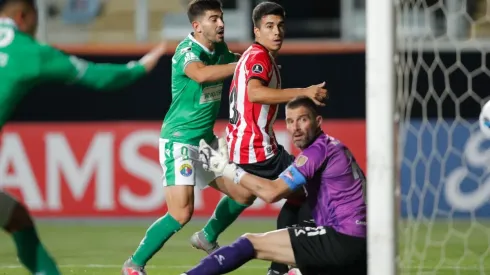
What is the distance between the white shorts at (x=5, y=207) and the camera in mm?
5785

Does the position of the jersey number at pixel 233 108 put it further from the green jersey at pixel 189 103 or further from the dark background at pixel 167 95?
the dark background at pixel 167 95

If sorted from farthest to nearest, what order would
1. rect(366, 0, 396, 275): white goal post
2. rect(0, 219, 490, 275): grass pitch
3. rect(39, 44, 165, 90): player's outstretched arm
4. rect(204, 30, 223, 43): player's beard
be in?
rect(0, 219, 490, 275): grass pitch < rect(204, 30, 223, 43): player's beard < rect(39, 44, 165, 90): player's outstretched arm < rect(366, 0, 396, 275): white goal post

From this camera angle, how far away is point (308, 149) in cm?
625

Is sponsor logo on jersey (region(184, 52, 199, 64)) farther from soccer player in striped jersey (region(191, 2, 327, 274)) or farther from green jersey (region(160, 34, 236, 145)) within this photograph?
soccer player in striped jersey (region(191, 2, 327, 274))

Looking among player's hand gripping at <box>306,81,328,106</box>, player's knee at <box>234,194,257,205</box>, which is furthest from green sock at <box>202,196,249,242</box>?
player's hand gripping at <box>306,81,328,106</box>

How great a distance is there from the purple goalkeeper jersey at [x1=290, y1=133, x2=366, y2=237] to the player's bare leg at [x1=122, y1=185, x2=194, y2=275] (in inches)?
46.9

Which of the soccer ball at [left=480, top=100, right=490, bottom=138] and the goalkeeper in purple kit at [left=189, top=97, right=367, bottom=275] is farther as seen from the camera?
the soccer ball at [left=480, top=100, right=490, bottom=138]

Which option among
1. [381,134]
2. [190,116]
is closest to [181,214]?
[190,116]

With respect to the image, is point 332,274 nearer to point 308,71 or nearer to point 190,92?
point 190,92

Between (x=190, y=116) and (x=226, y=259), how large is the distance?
1.61 metres

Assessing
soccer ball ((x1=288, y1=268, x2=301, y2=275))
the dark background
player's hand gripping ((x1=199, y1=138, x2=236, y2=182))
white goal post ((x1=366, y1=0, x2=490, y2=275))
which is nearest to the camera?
player's hand gripping ((x1=199, y1=138, x2=236, y2=182))

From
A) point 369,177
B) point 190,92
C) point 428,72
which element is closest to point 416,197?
point 428,72

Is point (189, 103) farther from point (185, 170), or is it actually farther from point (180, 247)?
point (180, 247)

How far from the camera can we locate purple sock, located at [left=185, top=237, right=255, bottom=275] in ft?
20.2
